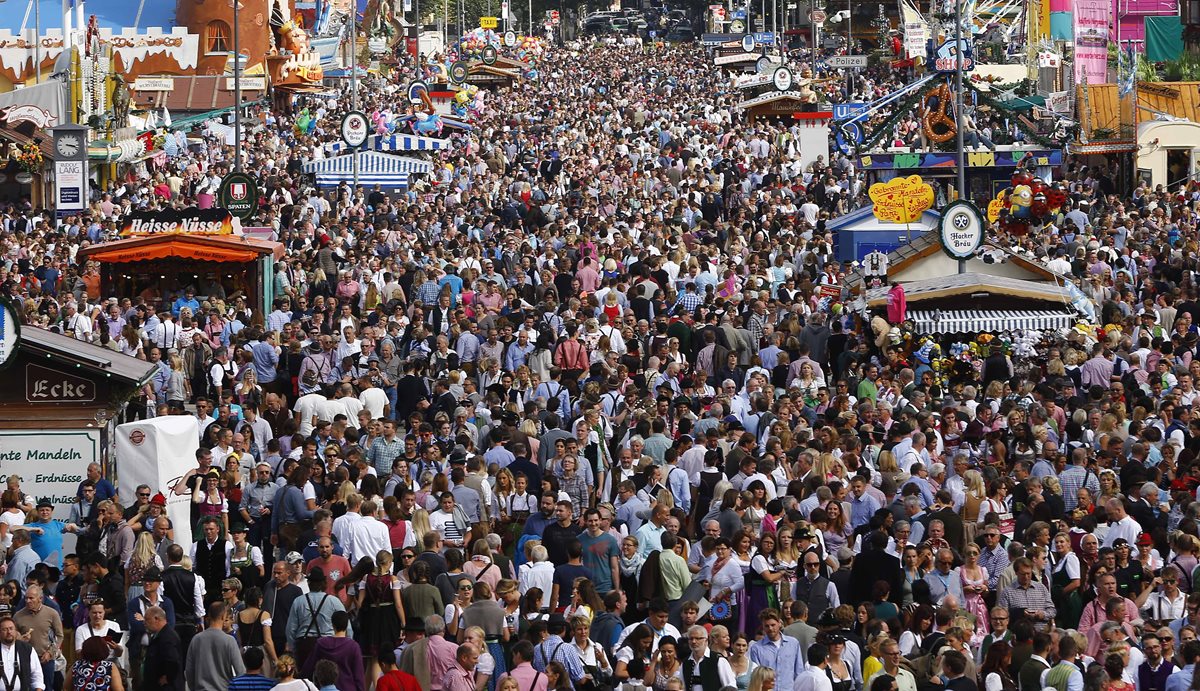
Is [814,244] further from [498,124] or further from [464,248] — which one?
[498,124]

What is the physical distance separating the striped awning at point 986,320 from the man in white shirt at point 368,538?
9.05 meters

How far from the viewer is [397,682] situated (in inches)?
428

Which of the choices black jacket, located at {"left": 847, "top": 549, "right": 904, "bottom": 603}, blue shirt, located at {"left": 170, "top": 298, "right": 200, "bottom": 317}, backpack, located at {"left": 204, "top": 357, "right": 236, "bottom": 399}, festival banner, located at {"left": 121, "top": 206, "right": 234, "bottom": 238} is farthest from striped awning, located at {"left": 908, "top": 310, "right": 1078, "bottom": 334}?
festival banner, located at {"left": 121, "top": 206, "right": 234, "bottom": 238}

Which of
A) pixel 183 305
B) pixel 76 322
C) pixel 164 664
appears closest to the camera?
pixel 164 664

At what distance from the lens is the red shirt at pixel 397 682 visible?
10859 millimetres

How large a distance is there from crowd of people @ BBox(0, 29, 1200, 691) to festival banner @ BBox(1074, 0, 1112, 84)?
28.2 meters

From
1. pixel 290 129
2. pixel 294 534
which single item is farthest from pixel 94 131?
pixel 294 534

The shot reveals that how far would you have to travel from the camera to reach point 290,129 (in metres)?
59.7

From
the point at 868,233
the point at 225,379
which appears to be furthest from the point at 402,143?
the point at 225,379

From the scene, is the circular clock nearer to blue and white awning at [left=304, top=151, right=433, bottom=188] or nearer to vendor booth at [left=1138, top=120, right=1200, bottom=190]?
blue and white awning at [left=304, top=151, right=433, bottom=188]

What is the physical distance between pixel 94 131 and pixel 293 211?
47.3 feet

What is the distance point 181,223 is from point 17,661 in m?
15.0

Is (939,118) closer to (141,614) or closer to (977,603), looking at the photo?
(977,603)

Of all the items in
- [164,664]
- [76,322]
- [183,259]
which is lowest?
[164,664]
